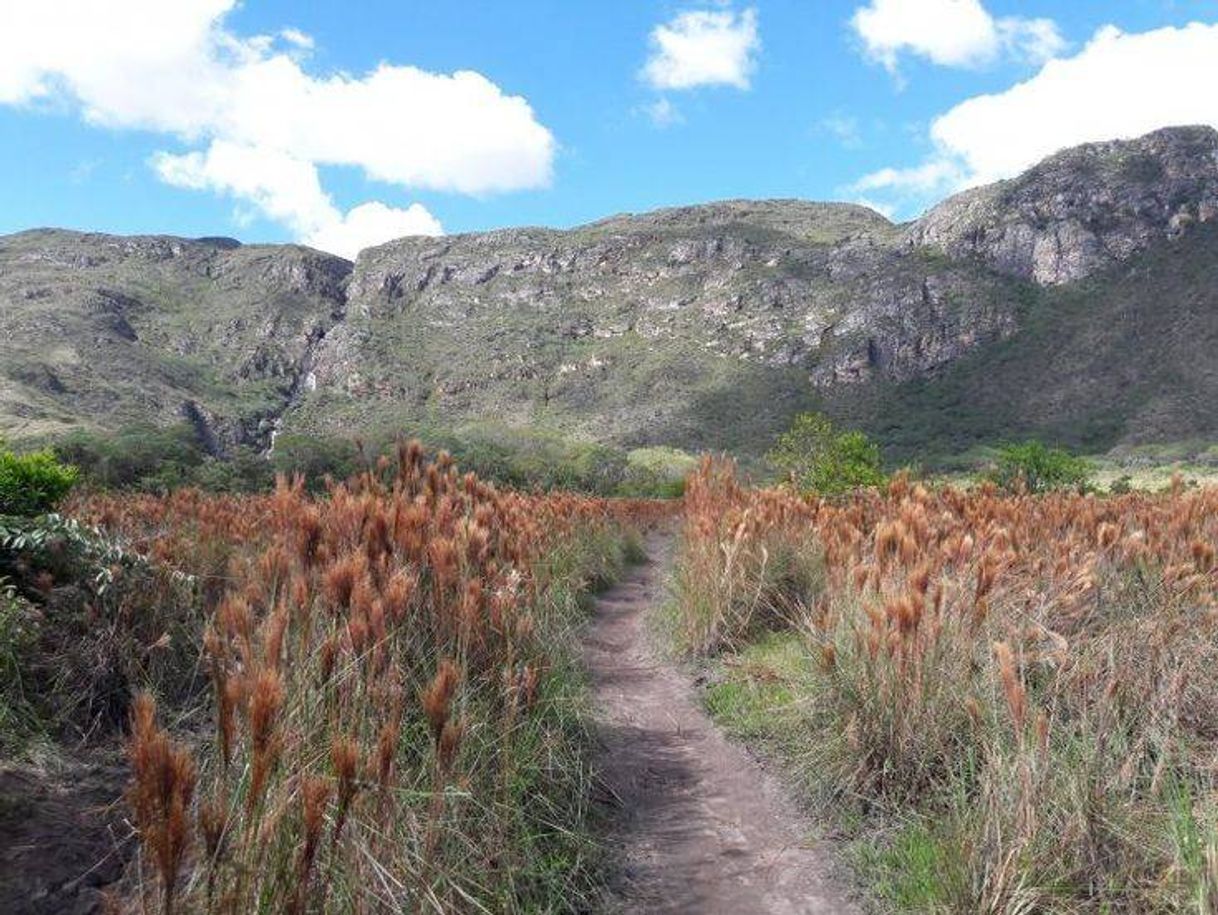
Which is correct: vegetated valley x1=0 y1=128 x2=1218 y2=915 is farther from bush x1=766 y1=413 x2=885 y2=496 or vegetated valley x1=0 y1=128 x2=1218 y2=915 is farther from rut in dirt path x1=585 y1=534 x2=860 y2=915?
bush x1=766 y1=413 x2=885 y2=496

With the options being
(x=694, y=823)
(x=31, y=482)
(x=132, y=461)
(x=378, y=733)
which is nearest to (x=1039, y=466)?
(x=694, y=823)

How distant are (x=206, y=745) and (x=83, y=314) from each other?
9649 centimetres

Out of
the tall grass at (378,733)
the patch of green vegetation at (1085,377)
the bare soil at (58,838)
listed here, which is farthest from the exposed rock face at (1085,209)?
the bare soil at (58,838)

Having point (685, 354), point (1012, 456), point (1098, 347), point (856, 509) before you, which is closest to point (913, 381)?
point (1098, 347)

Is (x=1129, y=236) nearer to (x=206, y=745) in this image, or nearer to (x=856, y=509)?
(x=856, y=509)

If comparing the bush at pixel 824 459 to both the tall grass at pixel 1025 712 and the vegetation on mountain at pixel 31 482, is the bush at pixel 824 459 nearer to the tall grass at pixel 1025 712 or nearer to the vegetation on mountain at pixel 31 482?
the tall grass at pixel 1025 712

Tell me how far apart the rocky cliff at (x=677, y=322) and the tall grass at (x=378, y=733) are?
62471 millimetres

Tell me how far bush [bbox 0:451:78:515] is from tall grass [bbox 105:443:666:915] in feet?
5.81

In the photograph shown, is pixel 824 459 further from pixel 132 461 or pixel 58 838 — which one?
pixel 132 461

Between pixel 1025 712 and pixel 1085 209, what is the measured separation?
346ft

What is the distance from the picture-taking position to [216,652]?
6.45 feet

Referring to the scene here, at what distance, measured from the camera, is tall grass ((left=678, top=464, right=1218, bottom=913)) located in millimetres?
2791

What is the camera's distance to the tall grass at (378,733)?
5.11 feet

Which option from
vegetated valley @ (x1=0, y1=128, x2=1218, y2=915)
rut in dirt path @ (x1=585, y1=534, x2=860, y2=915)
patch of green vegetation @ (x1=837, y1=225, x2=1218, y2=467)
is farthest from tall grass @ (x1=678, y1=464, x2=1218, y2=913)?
patch of green vegetation @ (x1=837, y1=225, x2=1218, y2=467)
